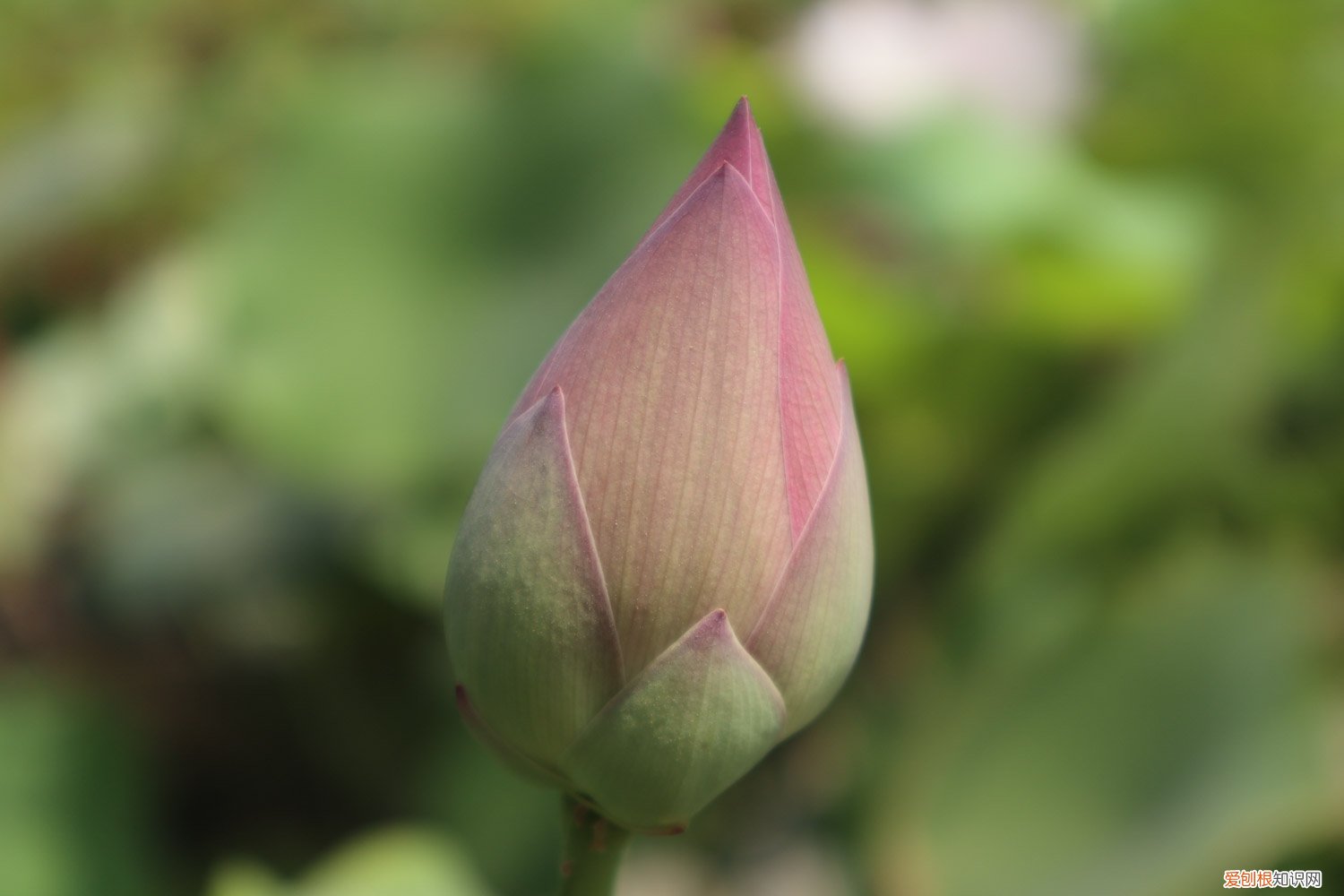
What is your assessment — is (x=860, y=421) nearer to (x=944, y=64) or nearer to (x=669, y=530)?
(x=944, y=64)

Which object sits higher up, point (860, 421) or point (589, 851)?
point (860, 421)

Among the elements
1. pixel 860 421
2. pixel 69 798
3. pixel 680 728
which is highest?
Answer: pixel 860 421

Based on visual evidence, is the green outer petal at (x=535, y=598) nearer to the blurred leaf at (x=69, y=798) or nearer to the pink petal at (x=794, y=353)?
the pink petal at (x=794, y=353)

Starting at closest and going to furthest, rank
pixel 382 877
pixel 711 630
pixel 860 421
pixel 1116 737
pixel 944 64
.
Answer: pixel 711 630 < pixel 382 877 < pixel 1116 737 < pixel 860 421 < pixel 944 64

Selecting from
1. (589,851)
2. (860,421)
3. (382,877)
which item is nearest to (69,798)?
(382,877)

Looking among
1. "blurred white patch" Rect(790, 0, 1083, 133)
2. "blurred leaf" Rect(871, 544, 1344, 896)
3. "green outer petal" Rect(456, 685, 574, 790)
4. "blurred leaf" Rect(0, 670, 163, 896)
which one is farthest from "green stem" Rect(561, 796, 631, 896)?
"blurred white patch" Rect(790, 0, 1083, 133)

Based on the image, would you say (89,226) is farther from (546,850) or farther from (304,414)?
(546,850)

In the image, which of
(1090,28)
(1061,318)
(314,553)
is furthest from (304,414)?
(1090,28)
